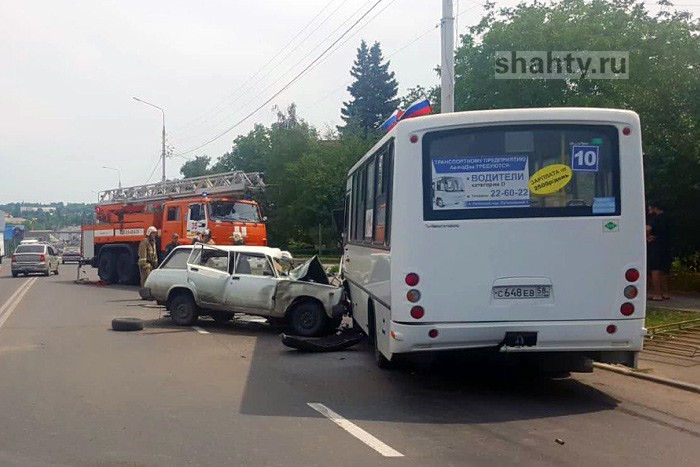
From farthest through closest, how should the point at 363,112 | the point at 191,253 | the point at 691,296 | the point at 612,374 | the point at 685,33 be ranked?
the point at 363,112, the point at 685,33, the point at 691,296, the point at 191,253, the point at 612,374

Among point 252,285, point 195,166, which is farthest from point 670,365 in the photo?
point 195,166

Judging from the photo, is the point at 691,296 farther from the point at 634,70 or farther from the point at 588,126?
the point at 588,126

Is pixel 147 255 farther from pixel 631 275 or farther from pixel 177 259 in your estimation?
pixel 631 275

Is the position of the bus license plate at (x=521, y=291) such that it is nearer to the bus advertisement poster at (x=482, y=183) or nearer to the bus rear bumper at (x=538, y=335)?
the bus rear bumper at (x=538, y=335)

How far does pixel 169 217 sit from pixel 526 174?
19309 mm

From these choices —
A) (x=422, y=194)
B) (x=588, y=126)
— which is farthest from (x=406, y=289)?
(x=588, y=126)

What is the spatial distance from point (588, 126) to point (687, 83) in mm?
11639

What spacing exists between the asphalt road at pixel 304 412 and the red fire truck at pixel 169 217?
1214 centimetres

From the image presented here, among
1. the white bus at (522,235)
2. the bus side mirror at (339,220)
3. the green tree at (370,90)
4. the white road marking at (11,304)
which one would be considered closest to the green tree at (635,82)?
the bus side mirror at (339,220)

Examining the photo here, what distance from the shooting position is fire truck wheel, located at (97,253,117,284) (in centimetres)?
2916

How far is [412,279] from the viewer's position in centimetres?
838

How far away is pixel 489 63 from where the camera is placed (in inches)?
875

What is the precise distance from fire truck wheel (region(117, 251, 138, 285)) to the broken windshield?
504 centimetres

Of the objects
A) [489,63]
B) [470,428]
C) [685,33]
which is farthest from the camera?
[489,63]
